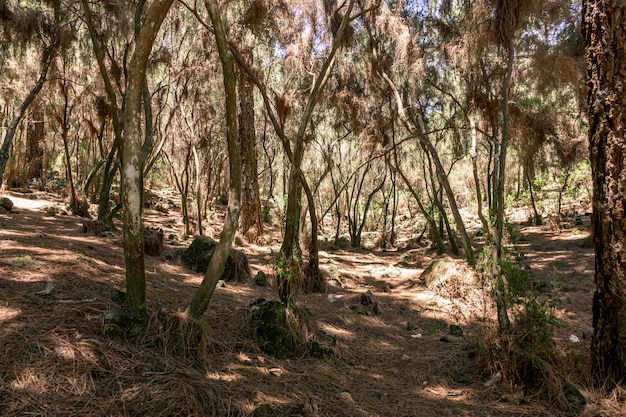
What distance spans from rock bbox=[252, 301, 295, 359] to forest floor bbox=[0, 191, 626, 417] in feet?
Result: 0.37

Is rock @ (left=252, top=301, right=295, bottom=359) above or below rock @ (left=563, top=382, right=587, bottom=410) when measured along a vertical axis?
above

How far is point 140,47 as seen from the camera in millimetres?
3340

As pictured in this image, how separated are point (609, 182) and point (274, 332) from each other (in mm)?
3118

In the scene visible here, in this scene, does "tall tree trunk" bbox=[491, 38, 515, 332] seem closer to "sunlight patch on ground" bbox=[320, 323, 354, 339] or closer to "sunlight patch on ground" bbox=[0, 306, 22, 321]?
"sunlight patch on ground" bbox=[320, 323, 354, 339]

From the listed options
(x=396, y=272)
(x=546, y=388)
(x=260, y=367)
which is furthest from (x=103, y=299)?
(x=396, y=272)

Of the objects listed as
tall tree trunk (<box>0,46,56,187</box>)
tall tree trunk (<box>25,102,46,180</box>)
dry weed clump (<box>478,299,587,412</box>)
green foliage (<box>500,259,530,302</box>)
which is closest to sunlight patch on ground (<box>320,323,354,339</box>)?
dry weed clump (<box>478,299,587,412</box>)

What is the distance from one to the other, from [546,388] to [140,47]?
412 centimetres

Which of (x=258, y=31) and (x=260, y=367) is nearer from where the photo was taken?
(x=260, y=367)

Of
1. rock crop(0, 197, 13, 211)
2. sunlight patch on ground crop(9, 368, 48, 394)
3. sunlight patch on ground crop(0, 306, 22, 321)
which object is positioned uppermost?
rock crop(0, 197, 13, 211)

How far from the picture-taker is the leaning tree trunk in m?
3.35

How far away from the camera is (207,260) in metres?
7.45

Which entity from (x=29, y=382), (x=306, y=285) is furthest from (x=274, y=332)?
(x=306, y=285)

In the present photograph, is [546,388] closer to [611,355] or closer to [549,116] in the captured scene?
[611,355]

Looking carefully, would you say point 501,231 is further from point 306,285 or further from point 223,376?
point 223,376
